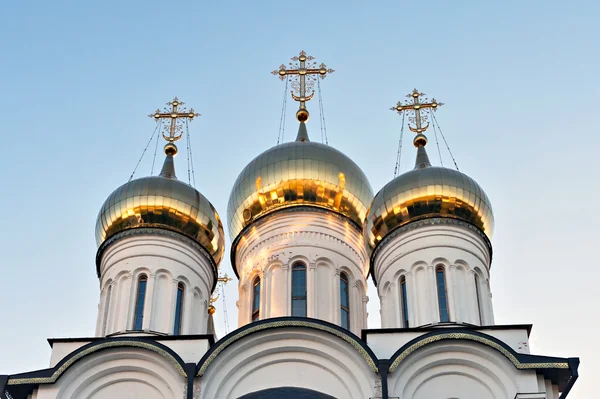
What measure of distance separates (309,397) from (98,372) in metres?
2.62

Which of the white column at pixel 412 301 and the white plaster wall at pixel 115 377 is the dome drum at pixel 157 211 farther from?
the white column at pixel 412 301

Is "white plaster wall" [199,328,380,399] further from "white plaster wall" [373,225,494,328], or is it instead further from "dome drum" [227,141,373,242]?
"dome drum" [227,141,373,242]

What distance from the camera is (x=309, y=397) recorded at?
12930 mm

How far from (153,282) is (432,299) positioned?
3.93m

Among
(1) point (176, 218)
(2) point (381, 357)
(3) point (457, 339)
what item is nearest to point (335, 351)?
(2) point (381, 357)

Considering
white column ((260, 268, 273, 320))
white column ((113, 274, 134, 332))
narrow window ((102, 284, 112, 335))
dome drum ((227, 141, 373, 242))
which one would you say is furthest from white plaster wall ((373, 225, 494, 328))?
narrow window ((102, 284, 112, 335))

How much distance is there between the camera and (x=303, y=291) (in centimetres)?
1562


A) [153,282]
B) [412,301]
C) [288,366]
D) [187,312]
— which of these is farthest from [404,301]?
[153,282]

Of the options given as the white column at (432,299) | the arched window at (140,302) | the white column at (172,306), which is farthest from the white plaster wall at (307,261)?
the arched window at (140,302)

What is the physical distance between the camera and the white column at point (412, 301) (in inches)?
574

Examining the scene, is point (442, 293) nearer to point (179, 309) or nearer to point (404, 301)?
point (404, 301)

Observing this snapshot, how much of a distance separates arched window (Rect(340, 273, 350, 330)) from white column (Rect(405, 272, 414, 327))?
1182mm

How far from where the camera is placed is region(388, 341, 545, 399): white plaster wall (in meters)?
12.9

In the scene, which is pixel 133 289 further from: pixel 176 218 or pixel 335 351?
pixel 335 351
